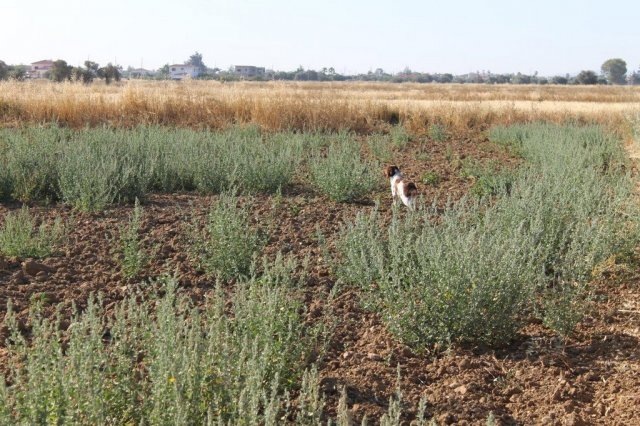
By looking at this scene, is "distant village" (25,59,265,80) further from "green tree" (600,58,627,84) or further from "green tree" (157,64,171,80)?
"green tree" (600,58,627,84)

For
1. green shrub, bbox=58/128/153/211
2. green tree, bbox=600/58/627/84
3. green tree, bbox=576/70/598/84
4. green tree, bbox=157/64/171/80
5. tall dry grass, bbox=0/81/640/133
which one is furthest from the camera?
green tree, bbox=600/58/627/84

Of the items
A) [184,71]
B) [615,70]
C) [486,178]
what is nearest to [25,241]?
[486,178]

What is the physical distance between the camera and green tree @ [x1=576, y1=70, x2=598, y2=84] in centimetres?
9819

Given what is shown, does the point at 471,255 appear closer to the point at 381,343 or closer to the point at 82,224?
the point at 381,343

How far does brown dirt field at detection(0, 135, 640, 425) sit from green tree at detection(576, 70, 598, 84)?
9927 centimetres

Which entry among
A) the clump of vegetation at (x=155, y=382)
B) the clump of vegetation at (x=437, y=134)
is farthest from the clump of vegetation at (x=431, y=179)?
the clump of vegetation at (x=155, y=382)

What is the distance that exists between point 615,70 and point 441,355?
14703 centimetres

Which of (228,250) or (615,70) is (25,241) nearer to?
(228,250)

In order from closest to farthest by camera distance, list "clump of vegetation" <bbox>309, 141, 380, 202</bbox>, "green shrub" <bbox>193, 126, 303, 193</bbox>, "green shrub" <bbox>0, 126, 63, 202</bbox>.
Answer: "green shrub" <bbox>0, 126, 63, 202</bbox> → "clump of vegetation" <bbox>309, 141, 380, 202</bbox> → "green shrub" <bbox>193, 126, 303, 193</bbox>

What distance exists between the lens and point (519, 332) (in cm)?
475

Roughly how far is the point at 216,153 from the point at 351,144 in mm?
3533

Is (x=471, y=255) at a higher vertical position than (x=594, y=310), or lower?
higher

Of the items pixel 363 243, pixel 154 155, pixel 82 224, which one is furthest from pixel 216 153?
pixel 363 243

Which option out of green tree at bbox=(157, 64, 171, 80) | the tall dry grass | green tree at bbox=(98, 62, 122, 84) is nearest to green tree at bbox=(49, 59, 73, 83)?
green tree at bbox=(98, 62, 122, 84)
